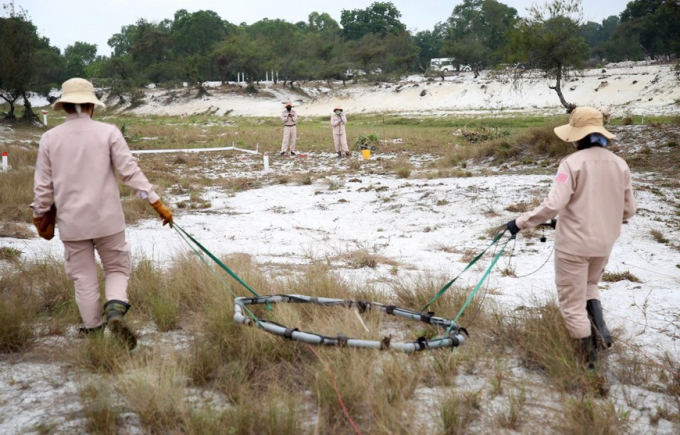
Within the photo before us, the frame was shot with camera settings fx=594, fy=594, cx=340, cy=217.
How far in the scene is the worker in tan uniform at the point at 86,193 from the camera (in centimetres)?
403

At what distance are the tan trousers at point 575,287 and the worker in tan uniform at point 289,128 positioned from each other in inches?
635

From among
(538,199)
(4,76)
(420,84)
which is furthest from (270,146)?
(420,84)

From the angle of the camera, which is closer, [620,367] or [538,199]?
[620,367]

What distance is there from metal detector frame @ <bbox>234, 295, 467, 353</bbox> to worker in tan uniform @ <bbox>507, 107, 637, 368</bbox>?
A: 797 millimetres

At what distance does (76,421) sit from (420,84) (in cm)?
5504

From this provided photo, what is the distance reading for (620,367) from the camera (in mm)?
Result: 3900

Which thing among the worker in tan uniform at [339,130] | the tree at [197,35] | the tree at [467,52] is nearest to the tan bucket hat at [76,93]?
the worker in tan uniform at [339,130]

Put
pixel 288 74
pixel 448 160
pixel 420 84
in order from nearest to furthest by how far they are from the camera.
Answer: pixel 448 160 < pixel 420 84 < pixel 288 74

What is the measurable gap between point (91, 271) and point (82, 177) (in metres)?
0.68

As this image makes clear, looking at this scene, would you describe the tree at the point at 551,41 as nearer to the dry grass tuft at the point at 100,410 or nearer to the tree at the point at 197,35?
the dry grass tuft at the point at 100,410

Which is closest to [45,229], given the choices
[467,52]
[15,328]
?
[15,328]

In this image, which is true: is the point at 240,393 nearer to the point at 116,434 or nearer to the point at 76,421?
the point at 116,434

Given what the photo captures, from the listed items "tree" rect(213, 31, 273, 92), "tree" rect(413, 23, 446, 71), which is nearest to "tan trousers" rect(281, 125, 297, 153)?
"tree" rect(213, 31, 273, 92)

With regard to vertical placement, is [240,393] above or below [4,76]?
below
